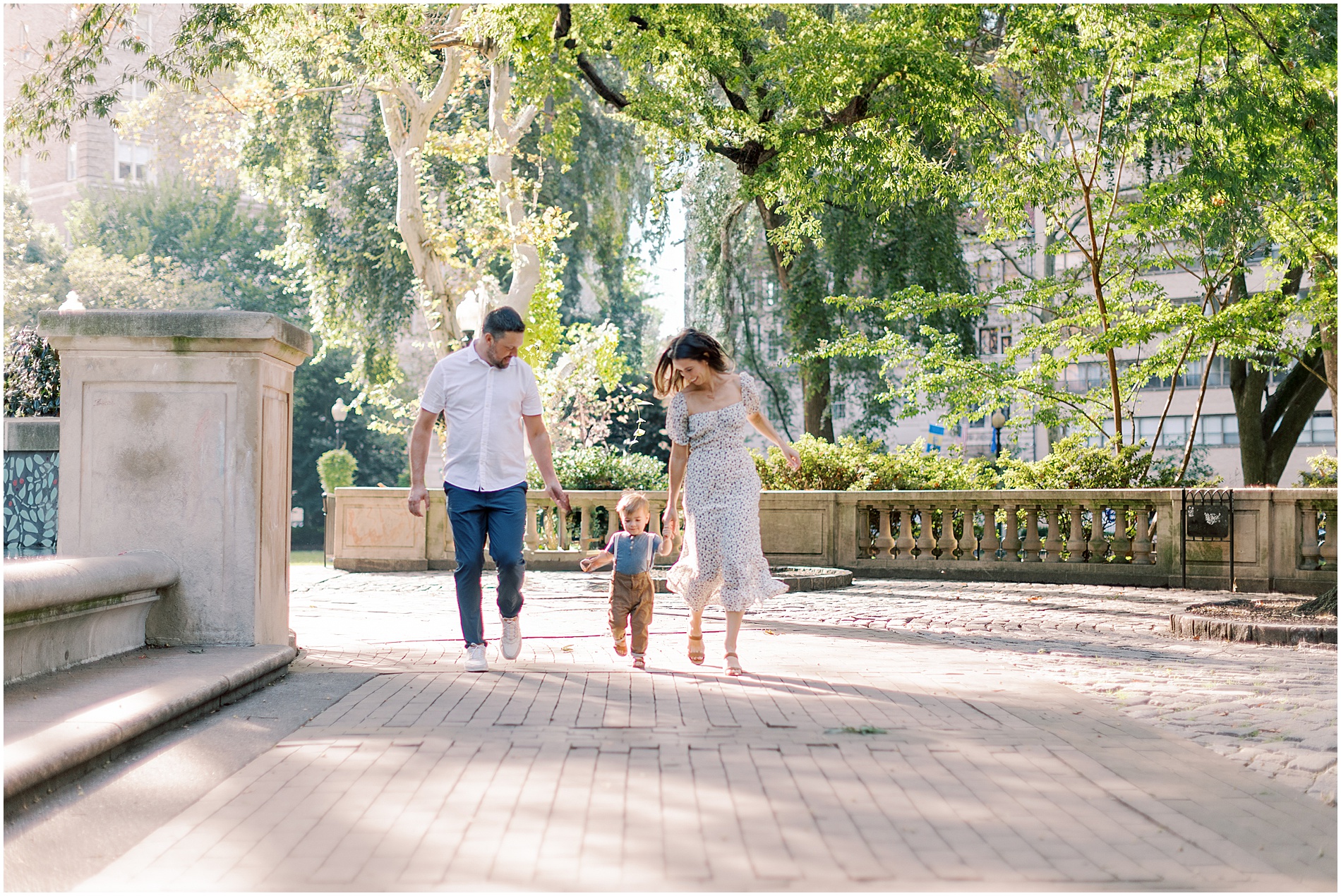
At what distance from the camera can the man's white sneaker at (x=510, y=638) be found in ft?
23.3

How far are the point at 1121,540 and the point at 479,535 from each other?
10080mm

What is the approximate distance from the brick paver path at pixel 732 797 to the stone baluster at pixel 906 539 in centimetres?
897

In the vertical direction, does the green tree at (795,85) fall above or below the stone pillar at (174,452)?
above

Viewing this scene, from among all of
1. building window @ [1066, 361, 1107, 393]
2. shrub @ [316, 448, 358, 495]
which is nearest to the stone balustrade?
shrub @ [316, 448, 358, 495]

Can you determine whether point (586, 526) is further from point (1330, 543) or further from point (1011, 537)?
point (1330, 543)

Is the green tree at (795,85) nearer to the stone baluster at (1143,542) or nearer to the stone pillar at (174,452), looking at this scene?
the stone baluster at (1143,542)

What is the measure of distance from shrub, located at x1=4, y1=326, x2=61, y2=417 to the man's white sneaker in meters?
4.70

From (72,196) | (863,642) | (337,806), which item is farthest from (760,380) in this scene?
(72,196)

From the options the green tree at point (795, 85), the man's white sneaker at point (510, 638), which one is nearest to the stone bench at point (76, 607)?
the man's white sneaker at point (510, 638)

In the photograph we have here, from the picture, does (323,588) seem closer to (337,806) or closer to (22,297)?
(337,806)

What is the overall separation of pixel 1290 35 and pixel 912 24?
381 centimetres

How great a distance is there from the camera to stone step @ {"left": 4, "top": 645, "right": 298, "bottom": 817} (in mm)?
3926

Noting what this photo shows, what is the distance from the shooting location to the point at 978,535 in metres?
16.1

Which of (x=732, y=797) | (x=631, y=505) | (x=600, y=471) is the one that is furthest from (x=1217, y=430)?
(x=732, y=797)
